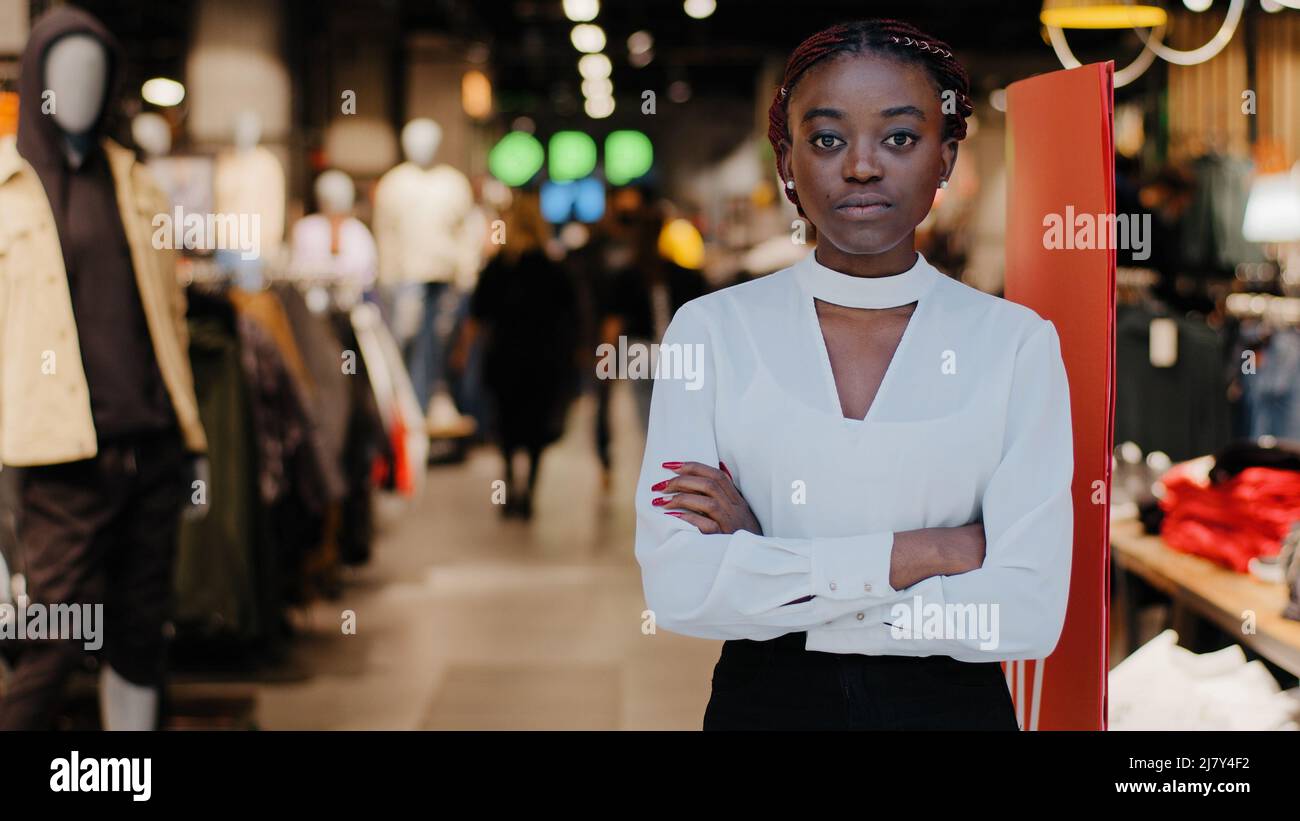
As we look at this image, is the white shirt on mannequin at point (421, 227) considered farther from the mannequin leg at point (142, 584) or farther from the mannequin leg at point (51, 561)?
the mannequin leg at point (51, 561)

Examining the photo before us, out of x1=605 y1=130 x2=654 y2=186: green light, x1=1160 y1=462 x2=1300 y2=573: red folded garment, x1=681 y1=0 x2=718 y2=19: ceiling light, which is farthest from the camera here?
x1=605 y1=130 x2=654 y2=186: green light

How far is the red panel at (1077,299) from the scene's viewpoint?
1.89m

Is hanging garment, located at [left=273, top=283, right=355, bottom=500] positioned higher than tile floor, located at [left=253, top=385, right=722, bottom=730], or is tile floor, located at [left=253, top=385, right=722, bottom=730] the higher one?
hanging garment, located at [left=273, top=283, right=355, bottom=500]

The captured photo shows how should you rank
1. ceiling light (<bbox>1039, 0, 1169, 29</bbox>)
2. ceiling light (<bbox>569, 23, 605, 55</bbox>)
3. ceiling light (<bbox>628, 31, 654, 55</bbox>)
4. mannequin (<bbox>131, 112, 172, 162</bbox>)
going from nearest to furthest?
ceiling light (<bbox>1039, 0, 1169, 29</bbox>) → mannequin (<bbox>131, 112, 172, 162</bbox>) → ceiling light (<bbox>569, 23, 605, 55</bbox>) → ceiling light (<bbox>628, 31, 654, 55</bbox>)

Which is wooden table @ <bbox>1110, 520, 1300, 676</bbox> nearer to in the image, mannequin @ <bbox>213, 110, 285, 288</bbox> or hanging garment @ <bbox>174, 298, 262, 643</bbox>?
hanging garment @ <bbox>174, 298, 262, 643</bbox>

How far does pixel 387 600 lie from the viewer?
577cm

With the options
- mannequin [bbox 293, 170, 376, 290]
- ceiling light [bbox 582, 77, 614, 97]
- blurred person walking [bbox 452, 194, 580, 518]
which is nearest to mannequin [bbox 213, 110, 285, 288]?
mannequin [bbox 293, 170, 376, 290]

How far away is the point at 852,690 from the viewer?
65.8 inches

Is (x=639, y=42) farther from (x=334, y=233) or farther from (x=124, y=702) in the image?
(x=124, y=702)

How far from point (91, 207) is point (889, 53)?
7.01ft

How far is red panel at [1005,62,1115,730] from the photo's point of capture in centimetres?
189
